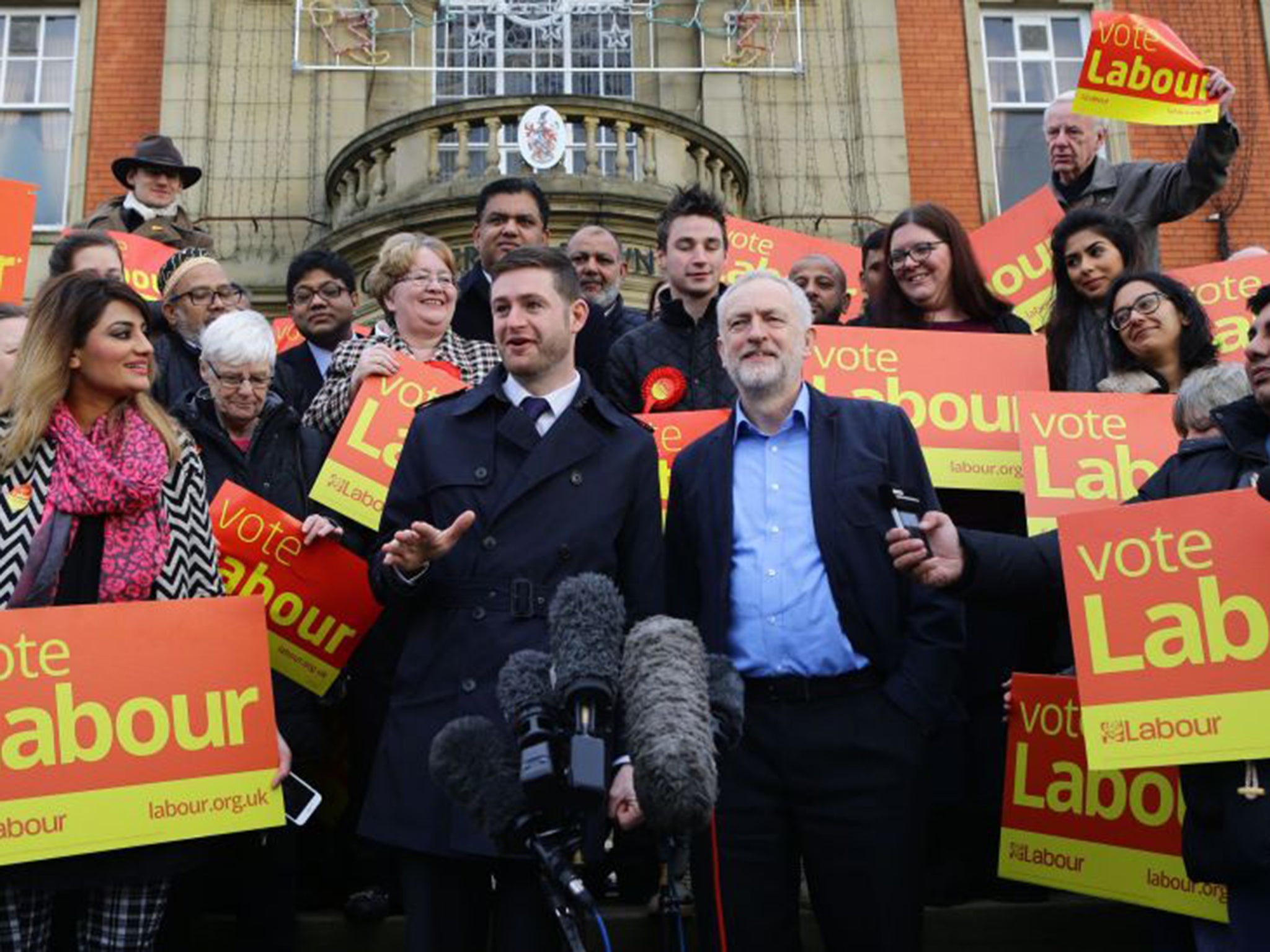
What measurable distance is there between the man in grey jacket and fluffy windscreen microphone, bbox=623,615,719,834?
4513 millimetres

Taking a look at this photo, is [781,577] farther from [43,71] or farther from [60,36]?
[60,36]

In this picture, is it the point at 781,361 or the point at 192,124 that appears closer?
the point at 781,361

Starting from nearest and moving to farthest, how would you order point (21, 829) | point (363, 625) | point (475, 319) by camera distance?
1. point (21, 829)
2. point (363, 625)
3. point (475, 319)

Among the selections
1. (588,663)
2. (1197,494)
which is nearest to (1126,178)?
(1197,494)

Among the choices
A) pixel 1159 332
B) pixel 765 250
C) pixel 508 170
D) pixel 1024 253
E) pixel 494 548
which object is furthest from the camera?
pixel 508 170

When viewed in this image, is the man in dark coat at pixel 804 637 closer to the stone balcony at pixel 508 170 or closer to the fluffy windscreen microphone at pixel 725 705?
the fluffy windscreen microphone at pixel 725 705

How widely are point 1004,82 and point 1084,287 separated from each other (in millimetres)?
11219

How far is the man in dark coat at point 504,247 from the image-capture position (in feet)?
18.4

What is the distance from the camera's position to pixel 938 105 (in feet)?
48.9

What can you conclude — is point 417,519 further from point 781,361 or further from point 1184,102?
point 1184,102

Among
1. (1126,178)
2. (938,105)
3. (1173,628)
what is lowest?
(1173,628)

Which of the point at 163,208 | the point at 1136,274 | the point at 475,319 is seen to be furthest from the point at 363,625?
the point at 163,208

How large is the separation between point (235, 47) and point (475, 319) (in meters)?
10.0

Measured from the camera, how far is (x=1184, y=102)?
19.6 feet
